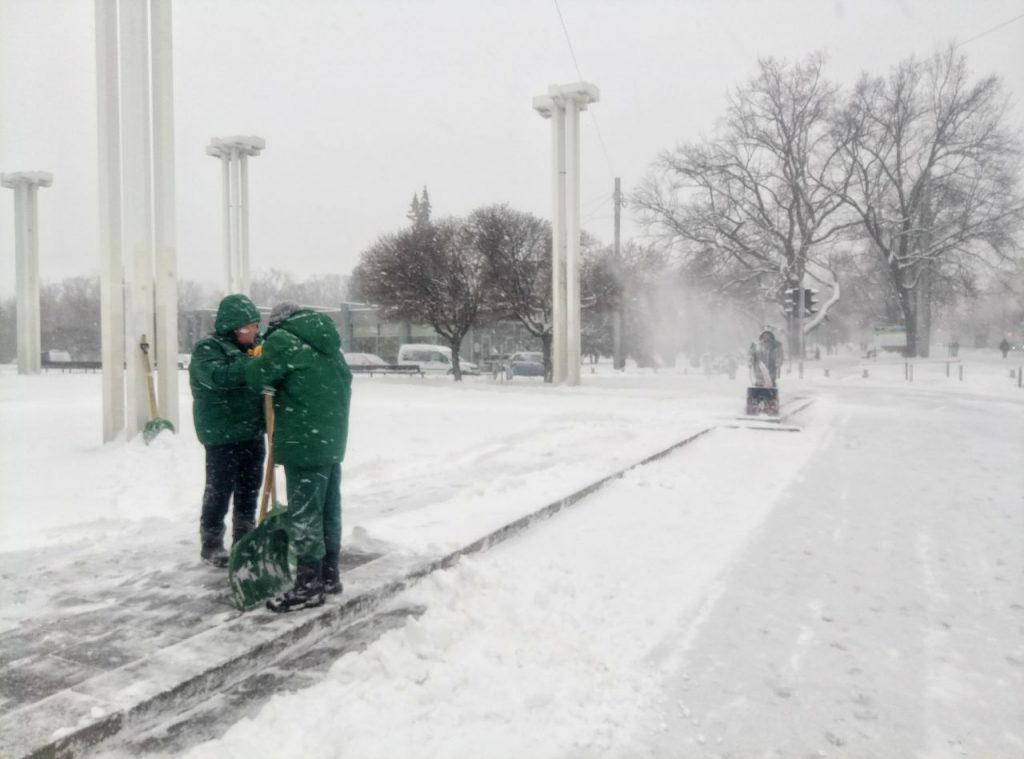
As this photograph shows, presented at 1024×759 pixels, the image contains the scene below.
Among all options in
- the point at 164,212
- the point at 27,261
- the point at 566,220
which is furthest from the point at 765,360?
the point at 27,261

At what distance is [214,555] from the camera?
5105mm

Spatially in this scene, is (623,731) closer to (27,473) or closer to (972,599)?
(972,599)

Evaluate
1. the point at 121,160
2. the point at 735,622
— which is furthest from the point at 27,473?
the point at 735,622

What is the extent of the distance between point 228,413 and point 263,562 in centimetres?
101

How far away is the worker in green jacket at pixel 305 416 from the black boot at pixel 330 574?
153 mm

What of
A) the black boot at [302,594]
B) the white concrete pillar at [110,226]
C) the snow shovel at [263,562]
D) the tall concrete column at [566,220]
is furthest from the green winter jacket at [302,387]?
the tall concrete column at [566,220]

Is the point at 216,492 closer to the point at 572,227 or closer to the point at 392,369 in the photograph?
the point at 572,227

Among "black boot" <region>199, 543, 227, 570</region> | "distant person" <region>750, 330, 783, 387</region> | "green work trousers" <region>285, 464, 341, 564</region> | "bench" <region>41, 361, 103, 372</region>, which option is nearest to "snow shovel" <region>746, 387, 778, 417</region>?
"distant person" <region>750, 330, 783, 387</region>

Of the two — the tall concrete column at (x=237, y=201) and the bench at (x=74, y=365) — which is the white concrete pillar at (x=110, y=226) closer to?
the tall concrete column at (x=237, y=201)

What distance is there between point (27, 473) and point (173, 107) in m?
5.32

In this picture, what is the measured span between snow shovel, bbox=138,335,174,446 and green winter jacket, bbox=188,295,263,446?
230 inches

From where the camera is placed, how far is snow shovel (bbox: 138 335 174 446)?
1006cm

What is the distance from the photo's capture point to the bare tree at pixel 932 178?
115ft

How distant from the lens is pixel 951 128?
3688cm
